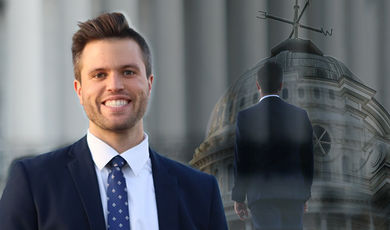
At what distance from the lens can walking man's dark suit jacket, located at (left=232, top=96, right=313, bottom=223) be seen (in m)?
3.13

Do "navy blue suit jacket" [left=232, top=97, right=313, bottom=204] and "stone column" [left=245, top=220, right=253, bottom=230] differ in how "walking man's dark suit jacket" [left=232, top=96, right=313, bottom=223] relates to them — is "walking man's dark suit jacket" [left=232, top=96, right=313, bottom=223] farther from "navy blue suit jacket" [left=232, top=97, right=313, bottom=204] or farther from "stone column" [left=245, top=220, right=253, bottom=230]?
"stone column" [left=245, top=220, right=253, bottom=230]

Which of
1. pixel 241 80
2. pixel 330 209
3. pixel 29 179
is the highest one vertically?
pixel 241 80

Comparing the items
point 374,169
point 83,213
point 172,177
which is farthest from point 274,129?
point 83,213

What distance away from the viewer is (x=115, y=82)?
1284 mm

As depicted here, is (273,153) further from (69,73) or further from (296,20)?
(69,73)

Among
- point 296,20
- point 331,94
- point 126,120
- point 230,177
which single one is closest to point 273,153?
point 230,177

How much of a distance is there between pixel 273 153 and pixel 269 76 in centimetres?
42

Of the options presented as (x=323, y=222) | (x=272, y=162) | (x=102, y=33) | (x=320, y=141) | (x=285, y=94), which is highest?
(x=285, y=94)

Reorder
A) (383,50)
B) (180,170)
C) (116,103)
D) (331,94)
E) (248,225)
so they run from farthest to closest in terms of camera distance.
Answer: (383,50) → (331,94) → (248,225) → (180,170) → (116,103)

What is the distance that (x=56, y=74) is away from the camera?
10.6 feet

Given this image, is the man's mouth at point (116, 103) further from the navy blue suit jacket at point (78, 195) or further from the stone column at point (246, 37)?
the stone column at point (246, 37)

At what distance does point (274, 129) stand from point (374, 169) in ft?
2.07

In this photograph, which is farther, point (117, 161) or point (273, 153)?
point (273, 153)

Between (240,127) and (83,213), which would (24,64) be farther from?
(83,213)
